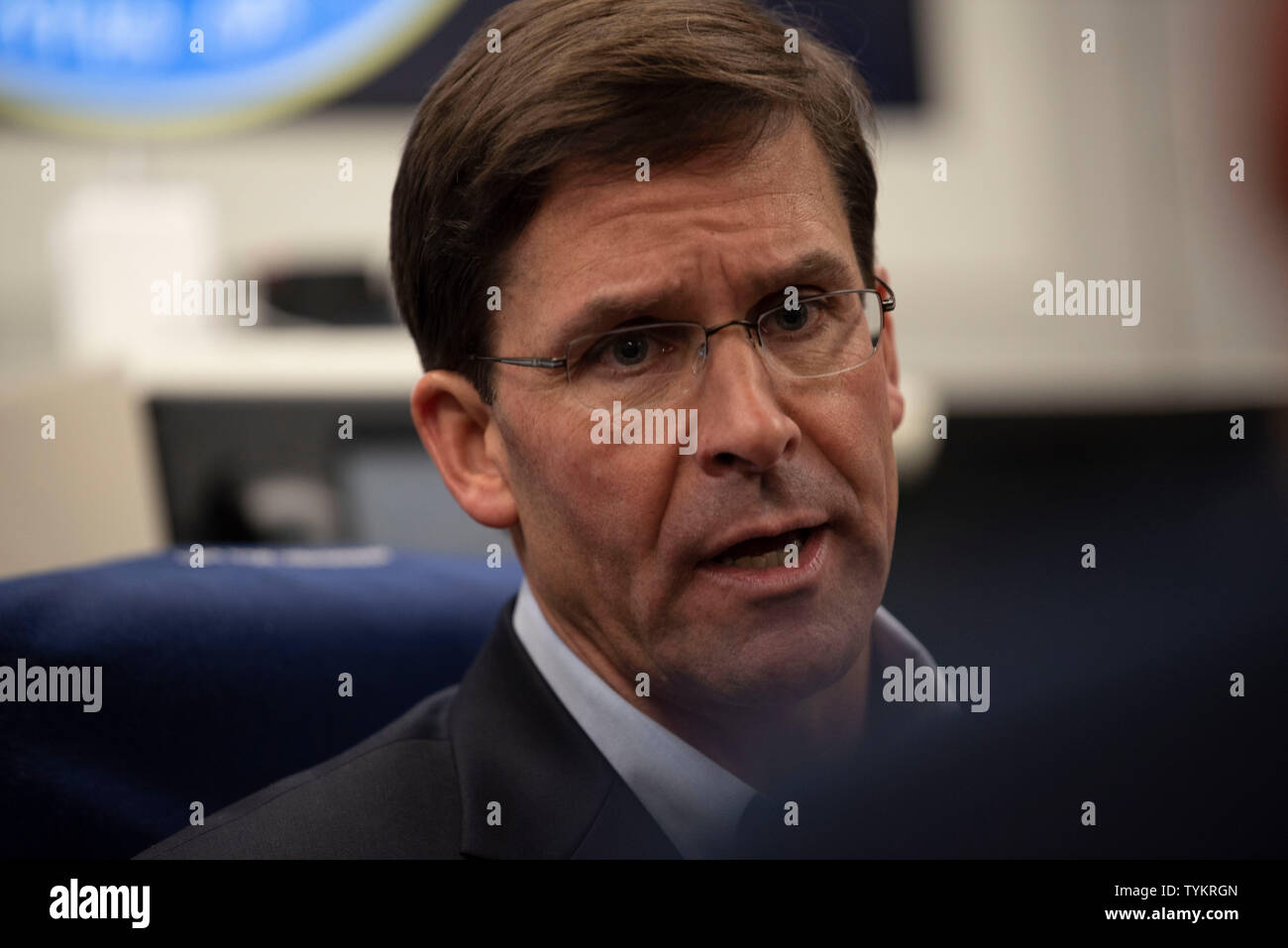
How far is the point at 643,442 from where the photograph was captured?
2.52 feet

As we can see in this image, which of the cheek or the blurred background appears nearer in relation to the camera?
the cheek

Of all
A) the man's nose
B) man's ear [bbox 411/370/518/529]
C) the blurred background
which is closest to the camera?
the man's nose

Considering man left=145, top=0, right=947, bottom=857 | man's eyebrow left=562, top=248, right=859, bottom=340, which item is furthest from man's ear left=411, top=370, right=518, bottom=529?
man's eyebrow left=562, top=248, right=859, bottom=340

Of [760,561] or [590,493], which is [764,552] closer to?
[760,561]

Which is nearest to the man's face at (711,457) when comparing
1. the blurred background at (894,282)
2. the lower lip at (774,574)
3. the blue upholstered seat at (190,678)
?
the lower lip at (774,574)

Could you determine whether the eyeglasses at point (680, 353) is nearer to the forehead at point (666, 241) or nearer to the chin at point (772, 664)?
the forehead at point (666, 241)

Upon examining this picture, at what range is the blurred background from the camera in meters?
1.51

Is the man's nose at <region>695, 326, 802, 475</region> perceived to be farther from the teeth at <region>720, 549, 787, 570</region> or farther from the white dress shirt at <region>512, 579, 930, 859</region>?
the white dress shirt at <region>512, 579, 930, 859</region>

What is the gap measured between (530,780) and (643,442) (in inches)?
8.5

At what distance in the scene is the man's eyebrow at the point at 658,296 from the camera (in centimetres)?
77

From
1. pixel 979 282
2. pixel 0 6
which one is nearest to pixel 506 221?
pixel 0 6

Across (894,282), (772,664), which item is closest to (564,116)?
(772,664)

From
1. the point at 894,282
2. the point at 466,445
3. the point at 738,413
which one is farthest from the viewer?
the point at 894,282
